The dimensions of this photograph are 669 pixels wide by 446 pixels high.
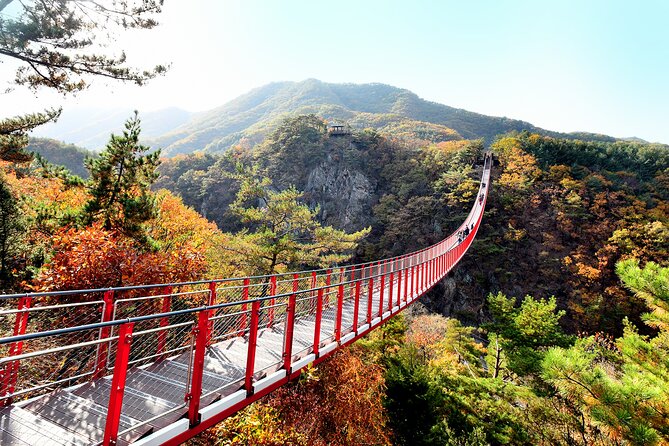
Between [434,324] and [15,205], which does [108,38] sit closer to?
[15,205]

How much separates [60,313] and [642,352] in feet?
35.9

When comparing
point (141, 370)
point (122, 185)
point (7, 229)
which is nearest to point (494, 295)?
point (122, 185)

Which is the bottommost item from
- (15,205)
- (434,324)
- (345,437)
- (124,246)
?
(434,324)

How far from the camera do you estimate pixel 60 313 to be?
5723 mm

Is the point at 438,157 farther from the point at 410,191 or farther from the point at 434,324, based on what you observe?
the point at 434,324

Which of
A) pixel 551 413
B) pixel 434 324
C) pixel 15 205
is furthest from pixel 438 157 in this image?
pixel 15 205

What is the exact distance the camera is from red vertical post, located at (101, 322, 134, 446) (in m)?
2.13

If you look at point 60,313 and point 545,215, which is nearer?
point 60,313

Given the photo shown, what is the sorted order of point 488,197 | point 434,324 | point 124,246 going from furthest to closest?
point 488,197
point 434,324
point 124,246

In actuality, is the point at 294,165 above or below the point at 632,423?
above

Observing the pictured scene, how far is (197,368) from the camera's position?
8.98 feet

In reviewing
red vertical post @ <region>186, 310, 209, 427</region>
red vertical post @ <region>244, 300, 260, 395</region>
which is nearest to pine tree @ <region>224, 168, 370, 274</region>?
red vertical post @ <region>244, 300, 260, 395</region>

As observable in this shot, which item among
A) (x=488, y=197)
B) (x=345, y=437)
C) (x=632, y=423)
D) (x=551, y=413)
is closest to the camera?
(x=632, y=423)

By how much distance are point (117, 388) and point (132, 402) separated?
3.31 ft
